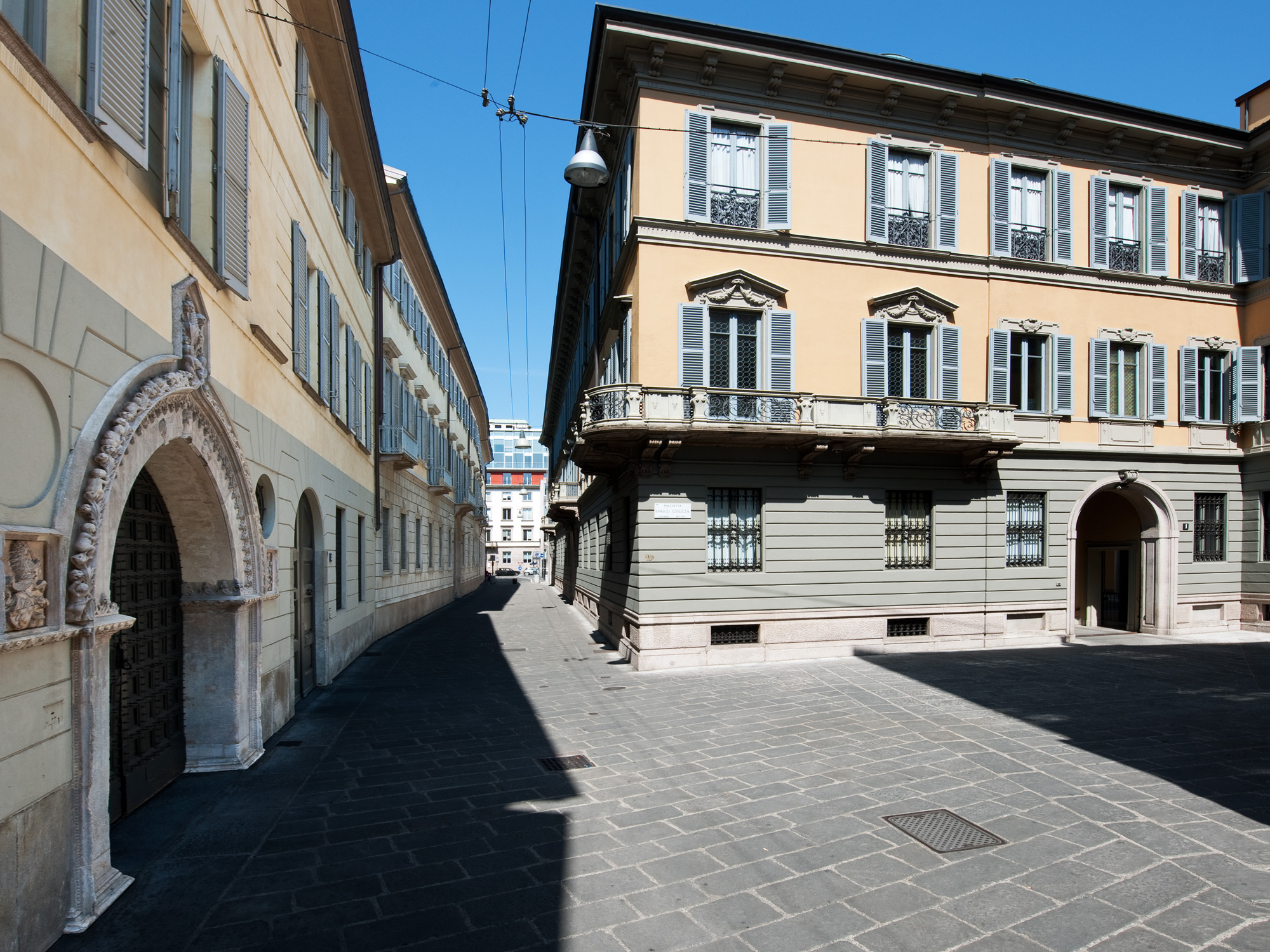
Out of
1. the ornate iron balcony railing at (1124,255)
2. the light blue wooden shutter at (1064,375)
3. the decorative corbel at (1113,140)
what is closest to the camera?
the light blue wooden shutter at (1064,375)

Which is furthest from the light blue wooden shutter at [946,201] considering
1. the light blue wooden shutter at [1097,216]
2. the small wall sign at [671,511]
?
the small wall sign at [671,511]

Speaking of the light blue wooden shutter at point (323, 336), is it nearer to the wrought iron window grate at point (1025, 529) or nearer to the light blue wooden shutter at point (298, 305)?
the light blue wooden shutter at point (298, 305)

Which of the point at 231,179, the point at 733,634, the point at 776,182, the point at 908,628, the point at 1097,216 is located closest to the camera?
the point at 231,179

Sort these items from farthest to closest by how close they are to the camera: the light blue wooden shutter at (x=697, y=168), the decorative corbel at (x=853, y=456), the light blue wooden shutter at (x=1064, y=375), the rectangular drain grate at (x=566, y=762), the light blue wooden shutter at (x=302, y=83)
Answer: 1. the light blue wooden shutter at (x=1064, y=375)
2. the decorative corbel at (x=853, y=456)
3. the light blue wooden shutter at (x=697, y=168)
4. the light blue wooden shutter at (x=302, y=83)
5. the rectangular drain grate at (x=566, y=762)

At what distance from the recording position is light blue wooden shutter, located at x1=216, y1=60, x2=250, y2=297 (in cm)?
682

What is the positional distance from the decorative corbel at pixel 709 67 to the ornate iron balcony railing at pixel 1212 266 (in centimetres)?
1217

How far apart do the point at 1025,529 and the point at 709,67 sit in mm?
11087

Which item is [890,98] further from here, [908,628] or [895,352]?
[908,628]

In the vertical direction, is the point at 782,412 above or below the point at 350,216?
below

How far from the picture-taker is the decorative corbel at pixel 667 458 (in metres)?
13.4

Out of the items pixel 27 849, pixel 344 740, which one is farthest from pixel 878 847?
→ pixel 344 740

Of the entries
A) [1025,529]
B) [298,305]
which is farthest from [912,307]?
[298,305]

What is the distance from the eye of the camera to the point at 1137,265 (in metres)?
17.0

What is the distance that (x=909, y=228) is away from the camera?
15.4 meters
